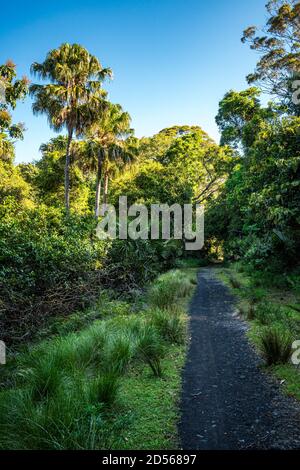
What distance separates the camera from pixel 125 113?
27.2 metres

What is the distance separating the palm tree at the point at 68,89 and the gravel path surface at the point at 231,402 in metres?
15.7

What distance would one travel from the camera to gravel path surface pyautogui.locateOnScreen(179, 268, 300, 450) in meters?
3.96

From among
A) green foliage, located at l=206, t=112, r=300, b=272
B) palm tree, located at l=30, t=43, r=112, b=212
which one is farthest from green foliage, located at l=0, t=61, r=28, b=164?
green foliage, located at l=206, t=112, r=300, b=272

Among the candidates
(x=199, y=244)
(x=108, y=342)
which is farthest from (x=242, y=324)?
(x=199, y=244)

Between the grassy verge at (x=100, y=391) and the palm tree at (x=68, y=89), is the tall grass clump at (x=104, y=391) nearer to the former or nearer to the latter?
the grassy verge at (x=100, y=391)

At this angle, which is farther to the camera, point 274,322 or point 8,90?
point 8,90

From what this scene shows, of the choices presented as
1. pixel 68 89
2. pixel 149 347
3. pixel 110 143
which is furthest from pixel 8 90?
pixel 149 347

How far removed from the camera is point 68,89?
2142 centimetres

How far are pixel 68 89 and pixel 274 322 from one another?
737 inches

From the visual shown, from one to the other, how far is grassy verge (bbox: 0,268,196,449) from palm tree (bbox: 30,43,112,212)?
1528 cm

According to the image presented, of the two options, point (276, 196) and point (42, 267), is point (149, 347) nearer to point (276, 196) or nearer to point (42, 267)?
point (42, 267)
